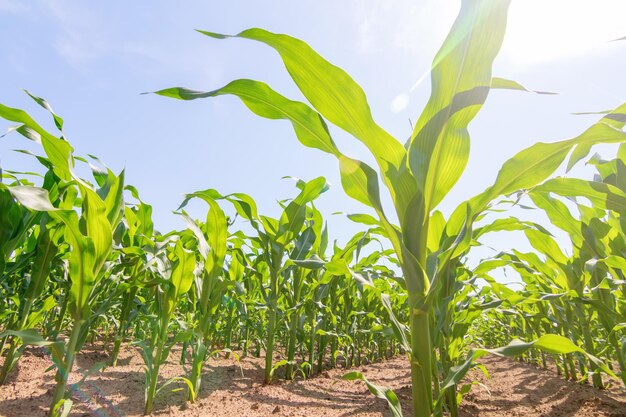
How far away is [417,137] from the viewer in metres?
0.91

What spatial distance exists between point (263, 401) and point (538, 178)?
5.94 ft

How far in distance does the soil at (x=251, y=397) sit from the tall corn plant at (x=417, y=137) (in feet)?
4.07

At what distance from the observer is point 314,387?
2.52 meters

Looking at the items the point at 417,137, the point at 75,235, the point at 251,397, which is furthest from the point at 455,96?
the point at 251,397

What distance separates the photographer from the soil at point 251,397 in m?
1.74

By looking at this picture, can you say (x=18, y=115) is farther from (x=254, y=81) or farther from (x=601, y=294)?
(x=601, y=294)

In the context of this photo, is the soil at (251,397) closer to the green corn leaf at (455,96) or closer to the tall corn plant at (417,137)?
the tall corn plant at (417,137)

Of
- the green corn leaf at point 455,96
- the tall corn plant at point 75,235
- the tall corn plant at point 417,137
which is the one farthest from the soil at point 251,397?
the green corn leaf at point 455,96

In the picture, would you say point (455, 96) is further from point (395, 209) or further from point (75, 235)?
point (75, 235)

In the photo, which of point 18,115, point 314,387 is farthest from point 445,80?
point 314,387

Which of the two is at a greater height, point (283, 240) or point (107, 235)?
point (283, 240)

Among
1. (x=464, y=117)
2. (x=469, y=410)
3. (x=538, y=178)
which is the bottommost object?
(x=469, y=410)

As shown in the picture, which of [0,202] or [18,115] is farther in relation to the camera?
[0,202]

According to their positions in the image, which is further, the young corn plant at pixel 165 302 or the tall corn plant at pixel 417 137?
the young corn plant at pixel 165 302
